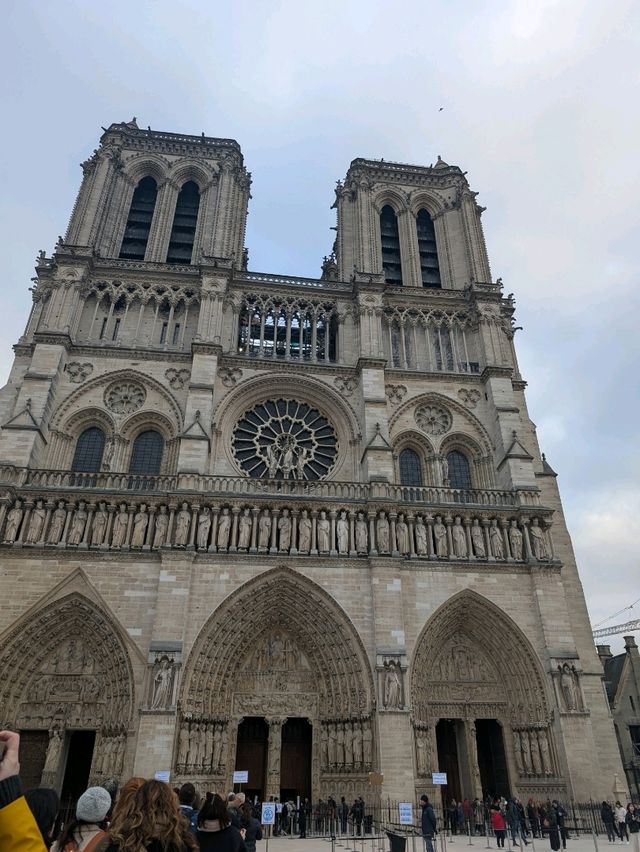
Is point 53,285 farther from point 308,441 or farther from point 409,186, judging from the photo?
point 409,186

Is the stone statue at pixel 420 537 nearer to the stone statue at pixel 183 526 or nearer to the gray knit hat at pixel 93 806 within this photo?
the stone statue at pixel 183 526

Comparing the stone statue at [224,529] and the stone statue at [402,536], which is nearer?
the stone statue at [224,529]

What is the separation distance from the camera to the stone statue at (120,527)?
55.6 ft

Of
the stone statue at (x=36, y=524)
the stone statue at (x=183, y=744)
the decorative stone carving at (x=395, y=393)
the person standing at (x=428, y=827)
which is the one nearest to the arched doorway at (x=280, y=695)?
the stone statue at (x=183, y=744)

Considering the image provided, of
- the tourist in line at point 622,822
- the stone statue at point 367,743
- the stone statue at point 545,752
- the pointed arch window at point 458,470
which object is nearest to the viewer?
the tourist in line at point 622,822

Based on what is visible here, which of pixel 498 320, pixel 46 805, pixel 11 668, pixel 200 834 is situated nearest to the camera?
pixel 46 805

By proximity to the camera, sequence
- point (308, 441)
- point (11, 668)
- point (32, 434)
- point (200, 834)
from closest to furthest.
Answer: point (200, 834) → point (11, 668) → point (32, 434) → point (308, 441)

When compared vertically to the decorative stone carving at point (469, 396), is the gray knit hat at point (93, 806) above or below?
below

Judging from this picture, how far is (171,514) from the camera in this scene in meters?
17.4

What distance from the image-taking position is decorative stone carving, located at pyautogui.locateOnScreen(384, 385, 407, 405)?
2192 centimetres

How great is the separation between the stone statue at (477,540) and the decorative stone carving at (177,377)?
36.3 feet

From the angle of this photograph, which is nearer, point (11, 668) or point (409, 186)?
point (11, 668)

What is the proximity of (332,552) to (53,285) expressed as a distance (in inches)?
565

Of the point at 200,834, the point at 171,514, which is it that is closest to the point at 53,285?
the point at 171,514
